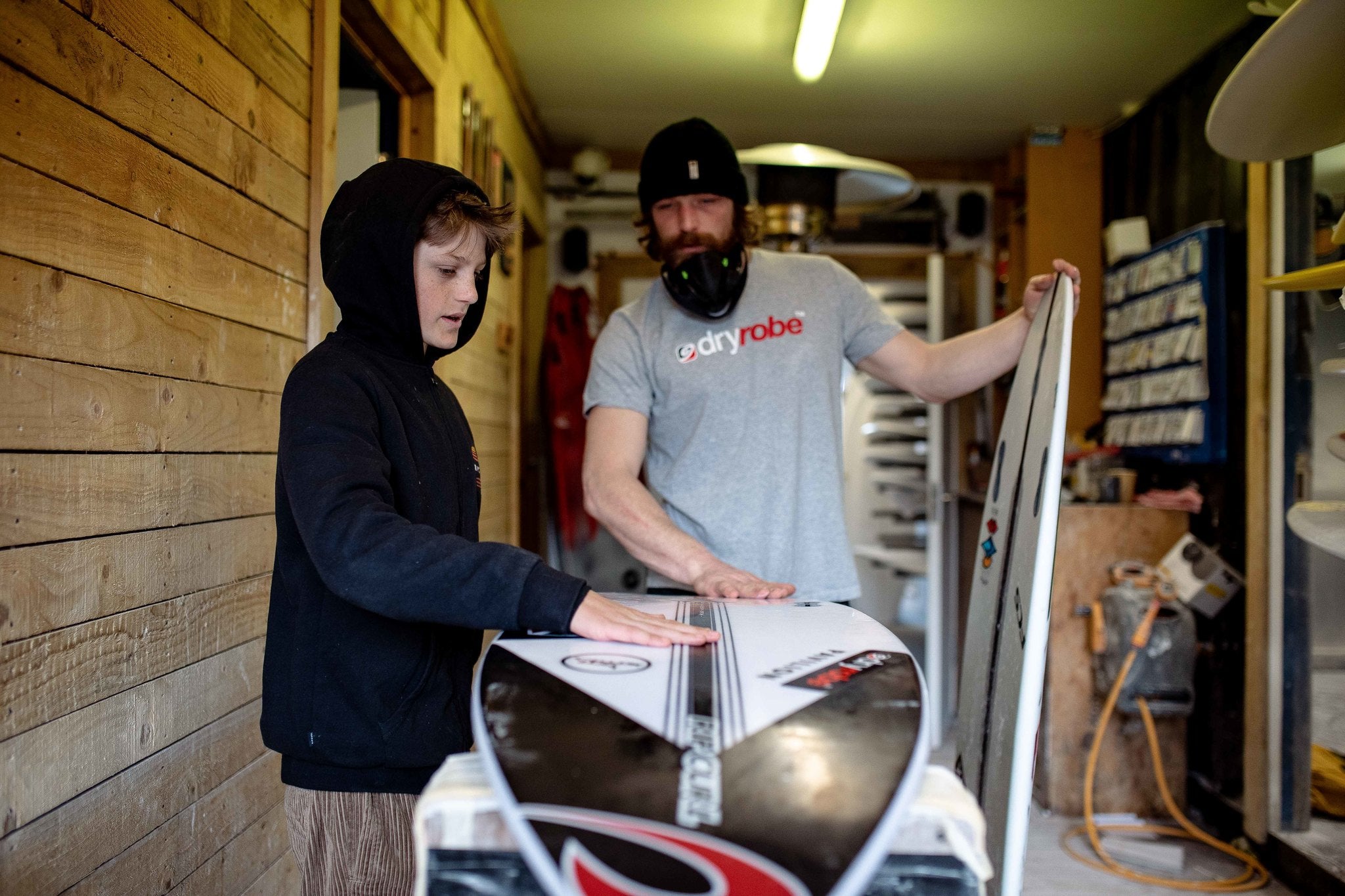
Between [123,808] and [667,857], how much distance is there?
3.05 ft

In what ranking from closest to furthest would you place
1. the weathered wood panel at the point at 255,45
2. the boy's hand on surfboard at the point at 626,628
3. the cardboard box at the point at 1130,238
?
the boy's hand on surfboard at the point at 626,628
the weathered wood panel at the point at 255,45
the cardboard box at the point at 1130,238

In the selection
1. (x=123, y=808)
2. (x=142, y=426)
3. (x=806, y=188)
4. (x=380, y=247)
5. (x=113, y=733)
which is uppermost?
(x=806, y=188)

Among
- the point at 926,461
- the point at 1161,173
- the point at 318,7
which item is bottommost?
the point at 926,461

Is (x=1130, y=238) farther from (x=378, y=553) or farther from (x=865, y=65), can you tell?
(x=378, y=553)

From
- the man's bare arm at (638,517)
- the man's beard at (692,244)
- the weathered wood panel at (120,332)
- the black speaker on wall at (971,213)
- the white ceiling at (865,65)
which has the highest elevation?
the white ceiling at (865,65)

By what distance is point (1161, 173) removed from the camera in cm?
353

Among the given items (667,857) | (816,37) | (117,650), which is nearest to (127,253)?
(117,650)

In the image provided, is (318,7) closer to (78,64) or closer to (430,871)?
(78,64)

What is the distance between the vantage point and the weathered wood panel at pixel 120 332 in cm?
101

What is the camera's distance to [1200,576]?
2.99 metres

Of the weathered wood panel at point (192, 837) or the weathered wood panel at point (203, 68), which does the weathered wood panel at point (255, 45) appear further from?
the weathered wood panel at point (192, 837)

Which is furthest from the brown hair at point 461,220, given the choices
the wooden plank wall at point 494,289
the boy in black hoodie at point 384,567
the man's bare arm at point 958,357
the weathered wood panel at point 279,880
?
the wooden plank wall at point 494,289

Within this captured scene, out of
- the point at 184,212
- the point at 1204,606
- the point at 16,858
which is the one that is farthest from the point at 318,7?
the point at 1204,606

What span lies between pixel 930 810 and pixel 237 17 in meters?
1.51
